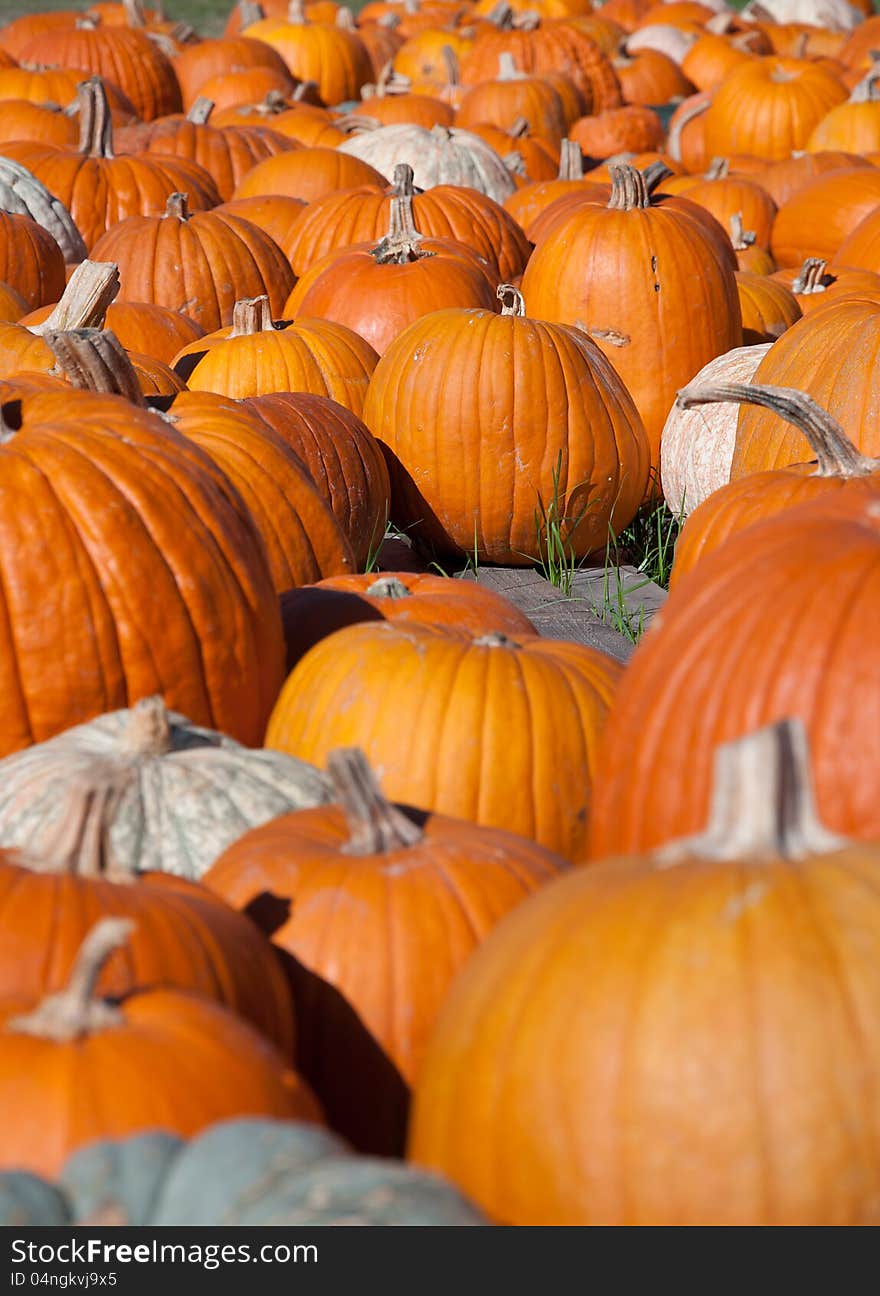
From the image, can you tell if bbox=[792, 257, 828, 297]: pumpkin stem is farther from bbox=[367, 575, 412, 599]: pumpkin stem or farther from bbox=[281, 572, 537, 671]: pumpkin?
bbox=[367, 575, 412, 599]: pumpkin stem

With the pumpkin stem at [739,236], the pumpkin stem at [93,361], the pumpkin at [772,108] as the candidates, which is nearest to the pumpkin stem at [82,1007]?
the pumpkin stem at [93,361]

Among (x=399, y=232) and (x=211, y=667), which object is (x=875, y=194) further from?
(x=211, y=667)

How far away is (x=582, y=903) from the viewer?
1.80 metres

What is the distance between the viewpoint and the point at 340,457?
463cm

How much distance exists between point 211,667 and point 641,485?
266 cm

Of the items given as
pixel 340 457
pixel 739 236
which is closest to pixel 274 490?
pixel 340 457

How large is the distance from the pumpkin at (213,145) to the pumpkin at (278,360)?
169 inches

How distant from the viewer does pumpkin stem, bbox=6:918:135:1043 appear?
1658 millimetres

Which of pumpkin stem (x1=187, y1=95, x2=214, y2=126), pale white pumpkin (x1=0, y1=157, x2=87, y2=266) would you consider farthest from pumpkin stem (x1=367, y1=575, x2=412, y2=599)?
pumpkin stem (x1=187, y1=95, x2=214, y2=126)

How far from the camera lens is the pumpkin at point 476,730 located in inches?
114

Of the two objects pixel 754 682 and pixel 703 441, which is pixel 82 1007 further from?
pixel 703 441

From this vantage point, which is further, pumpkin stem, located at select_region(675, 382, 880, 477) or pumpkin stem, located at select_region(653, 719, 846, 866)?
pumpkin stem, located at select_region(675, 382, 880, 477)

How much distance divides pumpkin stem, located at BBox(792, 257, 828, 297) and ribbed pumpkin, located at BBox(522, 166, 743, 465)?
59 cm

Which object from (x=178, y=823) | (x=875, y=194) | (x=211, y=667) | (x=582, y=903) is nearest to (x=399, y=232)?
(x=875, y=194)
